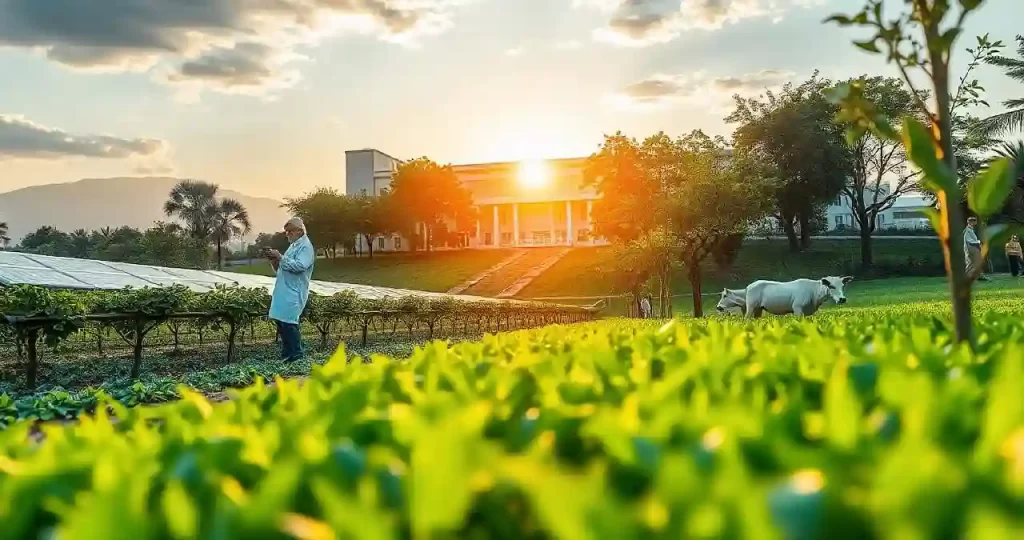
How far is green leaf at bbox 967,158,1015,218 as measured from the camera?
239 cm

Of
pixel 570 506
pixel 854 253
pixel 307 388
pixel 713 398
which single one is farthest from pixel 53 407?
pixel 854 253

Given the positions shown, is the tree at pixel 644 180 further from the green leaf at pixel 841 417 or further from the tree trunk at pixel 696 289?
the green leaf at pixel 841 417

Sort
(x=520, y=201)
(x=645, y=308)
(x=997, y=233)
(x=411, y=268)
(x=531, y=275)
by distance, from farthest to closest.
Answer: (x=520, y=201) < (x=411, y=268) < (x=531, y=275) < (x=645, y=308) < (x=997, y=233)

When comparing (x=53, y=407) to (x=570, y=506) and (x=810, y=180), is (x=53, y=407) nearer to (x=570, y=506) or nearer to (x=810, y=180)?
(x=570, y=506)

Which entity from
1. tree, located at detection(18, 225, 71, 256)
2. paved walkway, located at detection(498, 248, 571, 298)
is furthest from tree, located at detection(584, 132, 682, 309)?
tree, located at detection(18, 225, 71, 256)

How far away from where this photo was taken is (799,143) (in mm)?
43875

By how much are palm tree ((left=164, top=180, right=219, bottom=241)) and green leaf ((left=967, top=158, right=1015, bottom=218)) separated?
7713cm

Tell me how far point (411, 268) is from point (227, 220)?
2757 centimetres

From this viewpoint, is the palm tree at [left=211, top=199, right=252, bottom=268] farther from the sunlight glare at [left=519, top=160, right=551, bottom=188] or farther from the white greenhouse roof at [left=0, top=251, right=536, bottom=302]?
the white greenhouse roof at [left=0, top=251, right=536, bottom=302]

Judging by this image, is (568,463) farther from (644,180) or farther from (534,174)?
(534,174)

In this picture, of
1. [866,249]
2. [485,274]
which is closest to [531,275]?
[485,274]

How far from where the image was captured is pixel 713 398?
1.69 meters

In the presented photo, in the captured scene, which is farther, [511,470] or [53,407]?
[53,407]

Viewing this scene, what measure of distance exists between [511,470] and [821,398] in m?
1.13
